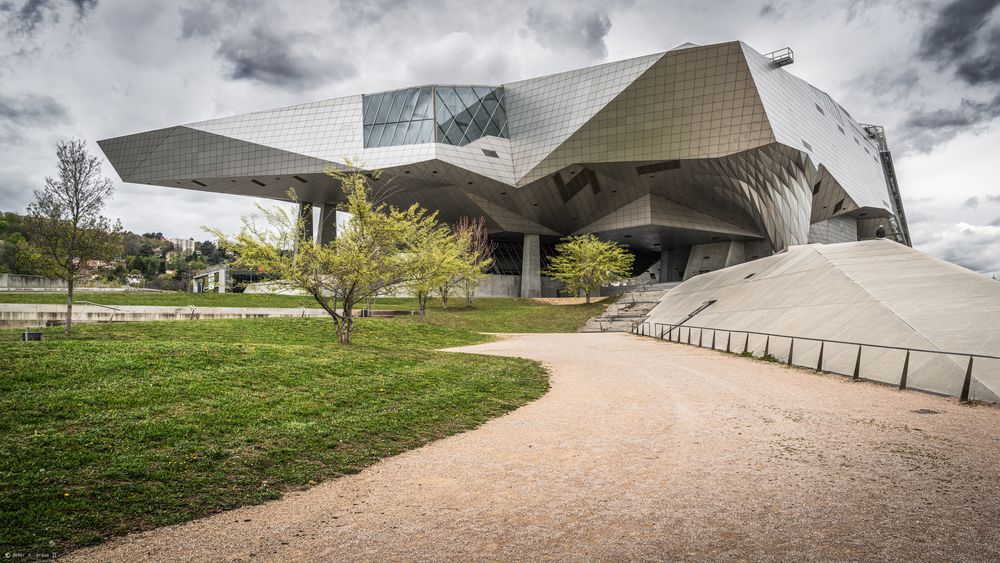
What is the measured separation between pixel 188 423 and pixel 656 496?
6016mm

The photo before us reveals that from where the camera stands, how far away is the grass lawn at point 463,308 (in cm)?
3431

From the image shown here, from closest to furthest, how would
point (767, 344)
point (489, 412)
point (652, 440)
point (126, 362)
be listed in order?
point (652, 440), point (126, 362), point (489, 412), point (767, 344)

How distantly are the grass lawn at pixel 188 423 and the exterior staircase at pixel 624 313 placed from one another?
27.5m

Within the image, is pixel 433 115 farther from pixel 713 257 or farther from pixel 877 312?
pixel 877 312

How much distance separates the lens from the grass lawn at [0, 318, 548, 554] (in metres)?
4.53

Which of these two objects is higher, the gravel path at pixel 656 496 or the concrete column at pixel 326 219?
the concrete column at pixel 326 219

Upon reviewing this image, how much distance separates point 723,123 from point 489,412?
41122 mm

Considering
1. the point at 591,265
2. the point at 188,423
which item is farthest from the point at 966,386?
the point at 591,265

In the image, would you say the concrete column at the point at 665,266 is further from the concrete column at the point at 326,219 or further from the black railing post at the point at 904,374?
the black railing post at the point at 904,374

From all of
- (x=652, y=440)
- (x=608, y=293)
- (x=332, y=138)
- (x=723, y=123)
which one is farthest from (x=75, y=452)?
(x=608, y=293)

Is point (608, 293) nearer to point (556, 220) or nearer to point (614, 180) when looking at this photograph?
point (556, 220)

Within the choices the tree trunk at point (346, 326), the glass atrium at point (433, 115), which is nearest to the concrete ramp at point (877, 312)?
the tree trunk at point (346, 326)

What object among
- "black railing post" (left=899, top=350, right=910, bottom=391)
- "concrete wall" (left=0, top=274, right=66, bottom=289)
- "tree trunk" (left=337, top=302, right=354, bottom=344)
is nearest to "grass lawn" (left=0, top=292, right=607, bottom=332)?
"concrete wall" (left=0, top=274, right=66, bottom=289)

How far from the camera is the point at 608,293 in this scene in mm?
64250
